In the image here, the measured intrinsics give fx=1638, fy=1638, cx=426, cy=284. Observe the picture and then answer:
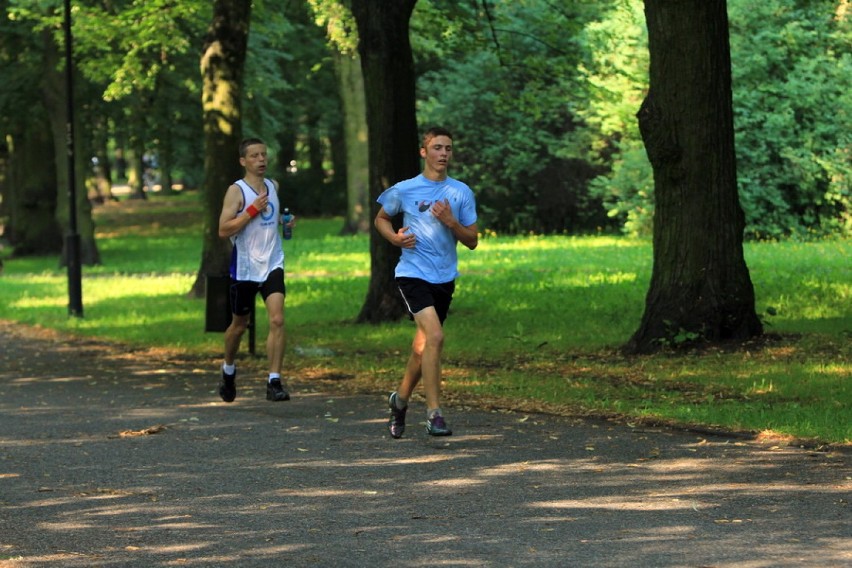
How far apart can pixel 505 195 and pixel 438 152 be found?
34248mm

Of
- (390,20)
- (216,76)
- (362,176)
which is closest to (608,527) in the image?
(390,20)

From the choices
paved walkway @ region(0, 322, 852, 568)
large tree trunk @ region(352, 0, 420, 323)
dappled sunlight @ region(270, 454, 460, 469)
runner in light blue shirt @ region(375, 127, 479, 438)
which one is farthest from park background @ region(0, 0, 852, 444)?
dappled sunlight @ region(270, 454, 460, 469)

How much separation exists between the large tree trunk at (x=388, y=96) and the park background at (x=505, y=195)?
169cm

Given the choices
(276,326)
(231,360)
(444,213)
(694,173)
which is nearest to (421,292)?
(444,213)

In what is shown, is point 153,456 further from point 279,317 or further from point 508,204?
point 508,204

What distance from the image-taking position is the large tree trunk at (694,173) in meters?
14.4

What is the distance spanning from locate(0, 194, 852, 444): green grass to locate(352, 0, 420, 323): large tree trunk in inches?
65.7

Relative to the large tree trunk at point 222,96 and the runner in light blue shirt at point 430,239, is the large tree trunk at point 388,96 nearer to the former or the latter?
the large tree trunk at point 222,96

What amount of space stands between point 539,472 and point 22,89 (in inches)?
1219

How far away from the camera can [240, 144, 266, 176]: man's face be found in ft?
39.8

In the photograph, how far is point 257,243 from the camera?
39.9 ft

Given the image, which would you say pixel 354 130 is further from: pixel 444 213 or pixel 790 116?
pixel 444 213

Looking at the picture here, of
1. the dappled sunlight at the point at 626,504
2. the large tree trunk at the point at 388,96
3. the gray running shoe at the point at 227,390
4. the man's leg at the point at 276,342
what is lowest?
the dappled sunlight at the point at 626,504

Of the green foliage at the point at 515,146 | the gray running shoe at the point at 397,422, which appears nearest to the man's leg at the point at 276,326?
the gray running shoe at the point at 397,422
